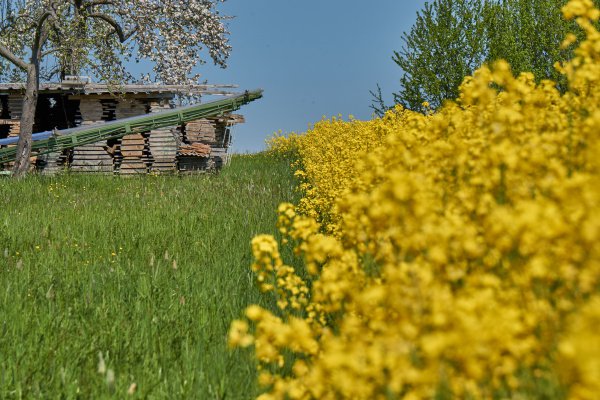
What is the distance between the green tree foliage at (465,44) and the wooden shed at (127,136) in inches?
285

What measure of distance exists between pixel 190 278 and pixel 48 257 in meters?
2.01

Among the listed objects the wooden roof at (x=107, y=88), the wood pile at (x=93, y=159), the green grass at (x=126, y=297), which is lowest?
the green grass at (x=126, y=297)

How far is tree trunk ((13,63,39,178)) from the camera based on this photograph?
59.6 feet

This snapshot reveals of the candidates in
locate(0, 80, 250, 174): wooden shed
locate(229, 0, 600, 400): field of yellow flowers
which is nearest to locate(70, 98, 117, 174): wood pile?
locate(0, 80, 250, 174): wooden shed

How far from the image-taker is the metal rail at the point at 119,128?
18188 millimetres

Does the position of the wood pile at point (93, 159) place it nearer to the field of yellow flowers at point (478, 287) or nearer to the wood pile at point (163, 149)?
the wood pile at point (163, 149)

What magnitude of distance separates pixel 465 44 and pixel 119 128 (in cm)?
1275

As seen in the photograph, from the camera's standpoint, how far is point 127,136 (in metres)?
20.9

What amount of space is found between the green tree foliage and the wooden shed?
7.23 meters

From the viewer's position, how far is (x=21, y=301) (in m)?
5.98

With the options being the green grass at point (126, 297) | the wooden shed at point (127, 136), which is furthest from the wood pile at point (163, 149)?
Result: the green grass at point (126, 297)

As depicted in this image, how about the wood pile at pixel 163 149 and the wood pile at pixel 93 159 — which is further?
the wood pile at pixel 93 159

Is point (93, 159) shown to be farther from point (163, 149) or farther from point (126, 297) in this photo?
point (126, 297)

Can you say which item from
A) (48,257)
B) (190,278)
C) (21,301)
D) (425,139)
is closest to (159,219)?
(48,257)
